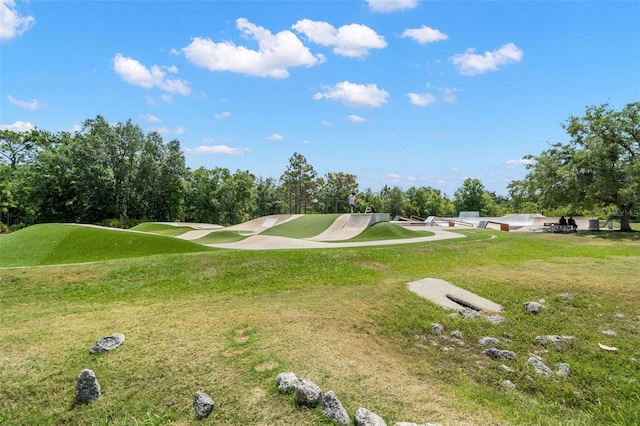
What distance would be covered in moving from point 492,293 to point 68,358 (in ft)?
29.0

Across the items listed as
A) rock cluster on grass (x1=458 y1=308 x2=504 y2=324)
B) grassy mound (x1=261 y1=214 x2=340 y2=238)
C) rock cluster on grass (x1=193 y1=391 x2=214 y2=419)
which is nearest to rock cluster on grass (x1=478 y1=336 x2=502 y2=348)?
rock cluster on grass (x1=458 y1=308 x2=504 y2=324)

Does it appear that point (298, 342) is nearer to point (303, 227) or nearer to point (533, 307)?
point (533, 307)

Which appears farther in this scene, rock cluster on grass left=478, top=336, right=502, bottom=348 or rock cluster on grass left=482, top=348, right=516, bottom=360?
rock cluster on grass left=478, top=336, right=502, bottom=348

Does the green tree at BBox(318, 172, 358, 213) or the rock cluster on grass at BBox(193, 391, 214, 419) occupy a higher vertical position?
the green tree at BBox(318, 172, 358, 213)

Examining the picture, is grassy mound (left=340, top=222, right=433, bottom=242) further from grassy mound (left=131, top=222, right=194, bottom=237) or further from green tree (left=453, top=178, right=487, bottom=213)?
green tree (left=453, top=178, right=487, bottom=213)

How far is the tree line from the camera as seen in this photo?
25.4m

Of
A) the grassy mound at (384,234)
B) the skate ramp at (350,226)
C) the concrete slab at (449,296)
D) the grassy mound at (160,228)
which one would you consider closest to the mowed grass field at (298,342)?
the concrete slab at (449,296)

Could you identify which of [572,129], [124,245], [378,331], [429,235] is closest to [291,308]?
[378,331]

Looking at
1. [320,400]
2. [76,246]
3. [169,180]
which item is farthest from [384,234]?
[169,180]

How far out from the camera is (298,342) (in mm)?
5270

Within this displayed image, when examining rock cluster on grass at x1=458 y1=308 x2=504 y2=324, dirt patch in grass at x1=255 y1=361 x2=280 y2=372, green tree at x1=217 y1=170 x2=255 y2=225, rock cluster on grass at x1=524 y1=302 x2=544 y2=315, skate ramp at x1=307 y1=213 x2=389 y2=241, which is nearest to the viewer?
dirt patch in grass at x1=255 y1=361 x2=280 y2=372

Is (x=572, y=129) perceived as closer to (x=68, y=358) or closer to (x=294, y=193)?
(x=68, y=358)

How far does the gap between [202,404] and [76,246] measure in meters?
13.7

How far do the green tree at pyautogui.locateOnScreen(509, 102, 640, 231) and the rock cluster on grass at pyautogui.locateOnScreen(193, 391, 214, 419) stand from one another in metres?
28.4
